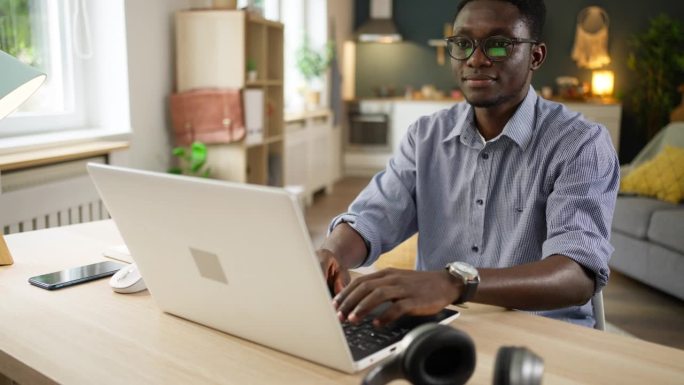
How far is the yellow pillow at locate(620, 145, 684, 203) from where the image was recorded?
12.5 feet

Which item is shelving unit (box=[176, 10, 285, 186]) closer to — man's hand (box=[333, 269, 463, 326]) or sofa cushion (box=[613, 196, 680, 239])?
sofa cushion (box=[613, 196, 680, 239])

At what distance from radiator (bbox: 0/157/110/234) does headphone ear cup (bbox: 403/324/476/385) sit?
2.48 m

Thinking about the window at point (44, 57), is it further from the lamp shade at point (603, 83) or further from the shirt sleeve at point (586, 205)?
the lamp shade at point (603, 83)

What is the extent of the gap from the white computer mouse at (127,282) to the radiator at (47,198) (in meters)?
1.73

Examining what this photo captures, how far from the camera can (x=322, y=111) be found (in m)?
6.72

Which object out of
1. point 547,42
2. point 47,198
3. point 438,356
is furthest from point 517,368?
point 547,42

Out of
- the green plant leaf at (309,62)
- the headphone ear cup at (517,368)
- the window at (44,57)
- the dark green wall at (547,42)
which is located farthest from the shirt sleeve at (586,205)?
the dark green wall at (547,42)

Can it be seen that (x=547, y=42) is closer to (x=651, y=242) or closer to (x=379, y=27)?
(x=379, y=27)

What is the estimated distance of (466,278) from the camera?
1084 mm

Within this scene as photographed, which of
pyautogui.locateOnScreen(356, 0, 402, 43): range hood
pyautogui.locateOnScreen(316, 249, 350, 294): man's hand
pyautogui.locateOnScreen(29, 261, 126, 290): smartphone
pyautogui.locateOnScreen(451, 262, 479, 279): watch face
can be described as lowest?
pyautogui.locateOnScreen(29, 261, 126, 290): smartphone

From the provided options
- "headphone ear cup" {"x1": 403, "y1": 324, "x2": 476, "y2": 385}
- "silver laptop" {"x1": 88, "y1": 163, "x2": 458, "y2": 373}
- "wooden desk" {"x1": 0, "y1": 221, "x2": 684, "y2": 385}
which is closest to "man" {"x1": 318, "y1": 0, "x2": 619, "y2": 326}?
"wooden desk" {"x1": 0, "y1": 221, "x2": 684, "y2": 385}

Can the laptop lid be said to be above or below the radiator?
above

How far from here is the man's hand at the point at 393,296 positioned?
99 cm

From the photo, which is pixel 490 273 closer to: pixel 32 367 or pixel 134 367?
pixel 134 367
